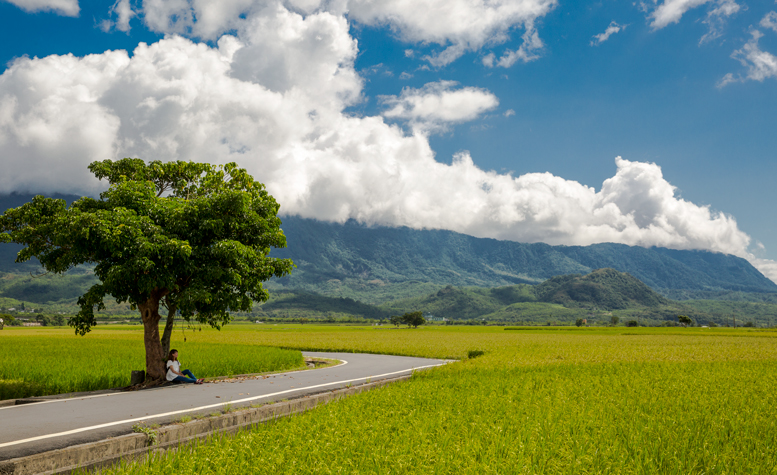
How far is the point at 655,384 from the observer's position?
663 inches

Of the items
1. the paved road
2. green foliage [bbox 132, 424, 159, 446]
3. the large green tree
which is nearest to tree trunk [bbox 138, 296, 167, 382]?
the large green tree

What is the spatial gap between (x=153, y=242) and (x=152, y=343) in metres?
4.97

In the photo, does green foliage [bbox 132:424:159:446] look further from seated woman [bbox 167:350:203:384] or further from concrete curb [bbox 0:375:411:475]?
seated woman [bbox 167:350:203:384]

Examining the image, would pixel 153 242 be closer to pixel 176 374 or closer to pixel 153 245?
pixel 153 245

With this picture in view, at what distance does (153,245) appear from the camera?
16609 mm

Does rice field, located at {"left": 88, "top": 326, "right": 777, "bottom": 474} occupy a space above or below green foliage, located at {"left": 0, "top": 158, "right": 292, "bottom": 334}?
below

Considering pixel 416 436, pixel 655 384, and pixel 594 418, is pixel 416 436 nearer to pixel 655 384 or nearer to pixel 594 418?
pixel 594 418

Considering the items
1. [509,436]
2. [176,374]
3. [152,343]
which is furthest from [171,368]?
[509,436]

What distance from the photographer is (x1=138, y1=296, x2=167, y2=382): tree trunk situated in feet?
62.4

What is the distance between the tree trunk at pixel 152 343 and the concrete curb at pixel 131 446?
10.2 m

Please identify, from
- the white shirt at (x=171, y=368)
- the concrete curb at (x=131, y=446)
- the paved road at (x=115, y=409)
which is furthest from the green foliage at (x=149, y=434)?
the white shirt at (x=171, y=368)

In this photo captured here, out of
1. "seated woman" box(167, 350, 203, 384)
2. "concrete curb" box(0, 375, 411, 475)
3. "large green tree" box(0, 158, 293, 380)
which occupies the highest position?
"large green tree" box(0, 158, 293, 380)

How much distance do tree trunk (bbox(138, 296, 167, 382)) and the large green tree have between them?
42mm

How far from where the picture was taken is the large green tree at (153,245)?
16766 mm
